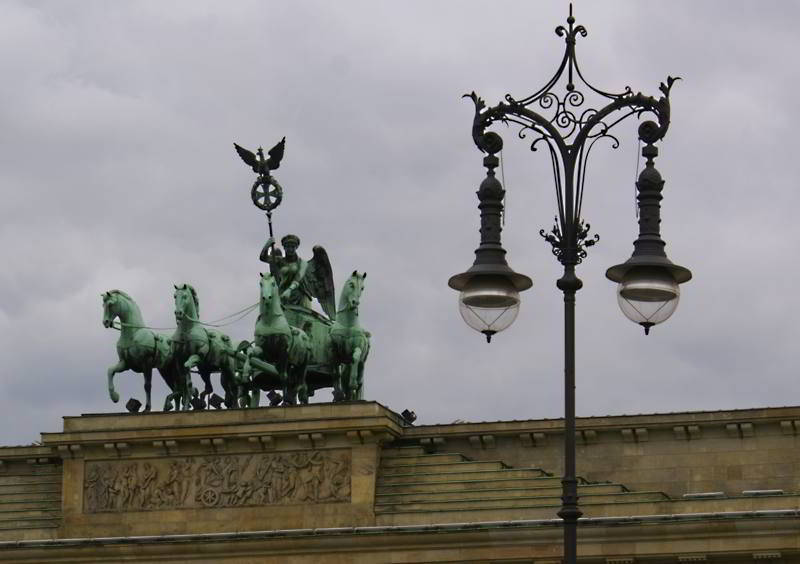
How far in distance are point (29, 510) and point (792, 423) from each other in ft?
63.1

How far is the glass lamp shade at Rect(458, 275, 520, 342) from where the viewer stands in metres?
25.5

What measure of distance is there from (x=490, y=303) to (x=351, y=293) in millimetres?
30080

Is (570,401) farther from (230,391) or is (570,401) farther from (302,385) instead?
(230,391)

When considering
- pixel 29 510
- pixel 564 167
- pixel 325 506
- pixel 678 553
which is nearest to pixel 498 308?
pixel 564 167

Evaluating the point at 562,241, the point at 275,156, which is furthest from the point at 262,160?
the point at 562,241

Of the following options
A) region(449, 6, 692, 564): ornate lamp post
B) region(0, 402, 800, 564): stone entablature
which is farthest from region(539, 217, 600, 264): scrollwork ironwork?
region(0, 402, 800, 564): stone entablature

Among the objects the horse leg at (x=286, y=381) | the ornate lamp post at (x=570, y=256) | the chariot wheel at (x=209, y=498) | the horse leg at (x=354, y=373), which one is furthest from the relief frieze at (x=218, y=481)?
the ornate lamp post at (x=570, y=256)

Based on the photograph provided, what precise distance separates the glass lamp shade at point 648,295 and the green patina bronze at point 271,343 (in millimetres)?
29564

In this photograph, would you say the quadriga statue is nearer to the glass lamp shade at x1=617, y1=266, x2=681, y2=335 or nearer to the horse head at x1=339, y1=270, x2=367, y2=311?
the horse head at x1=339, y1=270, x2=367, y2=311

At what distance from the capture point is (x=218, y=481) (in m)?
56.2

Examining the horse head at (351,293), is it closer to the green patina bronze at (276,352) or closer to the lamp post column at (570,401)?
the green patina bronze at (276,352)

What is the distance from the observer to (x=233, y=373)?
57.5 metres

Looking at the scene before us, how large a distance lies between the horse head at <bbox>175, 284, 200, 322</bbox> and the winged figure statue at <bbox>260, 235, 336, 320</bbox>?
2332 millimetres

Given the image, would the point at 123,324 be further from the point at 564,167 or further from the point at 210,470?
the point at 564,167
